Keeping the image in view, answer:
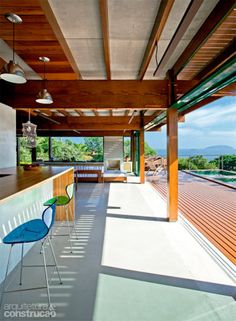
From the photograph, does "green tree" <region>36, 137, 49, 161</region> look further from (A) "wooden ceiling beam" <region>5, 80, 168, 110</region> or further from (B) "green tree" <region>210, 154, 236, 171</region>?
(B) "green tree" <region>210, 154, 236, 171</region>

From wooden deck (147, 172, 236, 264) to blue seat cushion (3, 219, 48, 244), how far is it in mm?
2290

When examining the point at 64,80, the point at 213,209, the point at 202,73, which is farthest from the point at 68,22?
the point at 213,209

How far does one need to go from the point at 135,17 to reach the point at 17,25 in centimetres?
123

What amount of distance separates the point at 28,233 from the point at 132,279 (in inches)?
47.5

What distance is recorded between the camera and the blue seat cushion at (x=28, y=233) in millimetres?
1904

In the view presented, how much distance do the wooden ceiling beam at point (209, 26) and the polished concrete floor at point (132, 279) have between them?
2.59 meters

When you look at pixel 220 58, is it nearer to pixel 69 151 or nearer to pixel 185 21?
pixel 185 21

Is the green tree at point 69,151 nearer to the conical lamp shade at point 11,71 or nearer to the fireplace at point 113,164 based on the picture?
the fireplace at point 113,164

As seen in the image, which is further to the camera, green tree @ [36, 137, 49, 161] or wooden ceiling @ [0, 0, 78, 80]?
green tree @ [36, 137, 49, 161]

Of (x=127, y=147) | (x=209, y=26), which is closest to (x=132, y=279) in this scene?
(x=209, y=26)

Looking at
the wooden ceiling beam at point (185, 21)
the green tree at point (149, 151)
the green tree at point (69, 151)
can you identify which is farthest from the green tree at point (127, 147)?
the wooden ceiling beam at point (185, 21)

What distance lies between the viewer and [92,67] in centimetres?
371

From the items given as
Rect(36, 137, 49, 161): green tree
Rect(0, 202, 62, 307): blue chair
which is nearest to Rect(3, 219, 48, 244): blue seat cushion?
Rect(0, 202, 62, 307): blue chair

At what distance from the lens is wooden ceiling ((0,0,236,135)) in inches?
84.5
